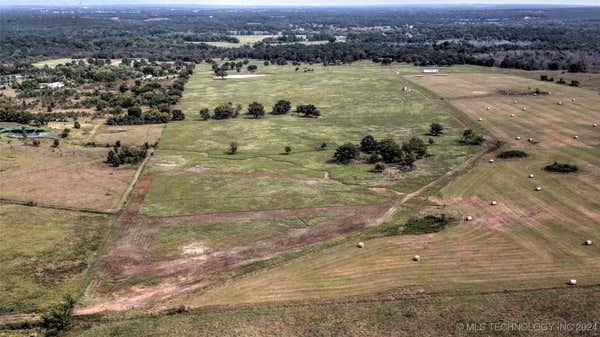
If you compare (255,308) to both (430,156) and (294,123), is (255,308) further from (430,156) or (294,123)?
(294,123)

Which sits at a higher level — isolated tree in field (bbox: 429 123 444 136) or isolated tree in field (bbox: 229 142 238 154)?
isolated tree in field (bbox: 429 123 444 136)

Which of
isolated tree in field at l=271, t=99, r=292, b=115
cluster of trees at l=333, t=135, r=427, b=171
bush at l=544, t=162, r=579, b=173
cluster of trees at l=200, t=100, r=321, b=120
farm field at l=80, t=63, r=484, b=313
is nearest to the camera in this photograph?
farm field at l=80, t=63, r=484, b=313

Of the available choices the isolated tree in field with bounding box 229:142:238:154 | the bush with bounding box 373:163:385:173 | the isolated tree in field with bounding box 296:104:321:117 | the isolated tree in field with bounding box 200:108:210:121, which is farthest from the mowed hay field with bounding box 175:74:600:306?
the isolated tree in field with bounding box 200:108:210:121

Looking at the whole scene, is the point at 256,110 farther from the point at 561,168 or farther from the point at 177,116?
the point at 561,168

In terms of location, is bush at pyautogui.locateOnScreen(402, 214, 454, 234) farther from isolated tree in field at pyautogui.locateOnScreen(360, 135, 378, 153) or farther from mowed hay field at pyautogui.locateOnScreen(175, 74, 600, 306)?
isolated tree in field at pyautogui.locateOnScreen(360, 135, 378, 153)

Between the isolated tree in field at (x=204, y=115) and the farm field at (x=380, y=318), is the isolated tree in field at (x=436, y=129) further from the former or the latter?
the farm field at (x=380, y=318)

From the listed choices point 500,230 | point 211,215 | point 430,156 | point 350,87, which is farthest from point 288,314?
point 350,87
